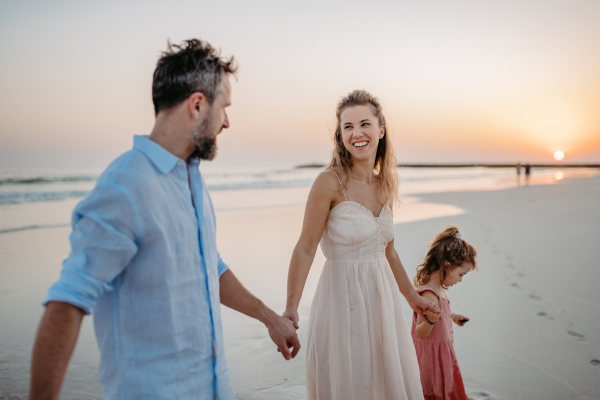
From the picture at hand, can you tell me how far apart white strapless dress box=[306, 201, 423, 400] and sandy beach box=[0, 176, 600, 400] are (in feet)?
3.26

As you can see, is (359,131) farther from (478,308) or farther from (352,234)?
(478,308)

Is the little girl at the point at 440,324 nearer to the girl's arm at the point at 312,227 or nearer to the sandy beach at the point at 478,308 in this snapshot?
the sandy beach at the point at 478,308

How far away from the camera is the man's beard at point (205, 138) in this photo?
1617mm

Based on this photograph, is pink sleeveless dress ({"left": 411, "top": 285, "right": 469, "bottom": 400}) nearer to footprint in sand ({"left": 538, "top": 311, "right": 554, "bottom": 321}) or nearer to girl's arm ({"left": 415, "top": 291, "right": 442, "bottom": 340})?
girl's arm ({"left": 415, "top": 291, "right": 442, "bottom": 340})

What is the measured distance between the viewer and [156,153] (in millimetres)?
1493

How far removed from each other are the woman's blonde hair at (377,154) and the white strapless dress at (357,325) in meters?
0.34

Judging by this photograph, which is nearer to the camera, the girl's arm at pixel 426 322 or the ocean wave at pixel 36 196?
the girl's arm at pixel 426 322

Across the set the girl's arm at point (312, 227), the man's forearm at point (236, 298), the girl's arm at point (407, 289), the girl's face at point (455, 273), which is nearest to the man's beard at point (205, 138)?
the man's forearm at point (236, 298)

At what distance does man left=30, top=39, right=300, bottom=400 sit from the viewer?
48.9 inches

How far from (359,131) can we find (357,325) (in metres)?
1.29

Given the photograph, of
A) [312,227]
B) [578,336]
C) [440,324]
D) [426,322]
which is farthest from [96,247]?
[578,336]

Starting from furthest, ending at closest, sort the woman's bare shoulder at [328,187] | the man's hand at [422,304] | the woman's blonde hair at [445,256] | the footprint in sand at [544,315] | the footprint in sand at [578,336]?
1. the footprint in sand at [544,315]
2. the footprint in sand at [578,336]
3. the woman's blonde hair at [445,256]
4. the man's hand at [422,304]
5. the woman's bare shoulder at [328,187]

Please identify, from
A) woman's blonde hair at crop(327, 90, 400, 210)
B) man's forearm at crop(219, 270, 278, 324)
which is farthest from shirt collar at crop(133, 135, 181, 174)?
woman's blonde hair at crop(327, 90, 400, 210)

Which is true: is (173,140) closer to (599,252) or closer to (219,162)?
(599,252)
